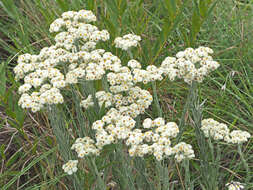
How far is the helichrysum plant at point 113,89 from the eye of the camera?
1848mm

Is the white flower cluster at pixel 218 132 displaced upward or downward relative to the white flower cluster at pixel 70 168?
downward

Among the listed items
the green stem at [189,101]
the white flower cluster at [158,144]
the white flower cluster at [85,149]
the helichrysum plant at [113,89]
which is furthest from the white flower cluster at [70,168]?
the green stem at [189,101]

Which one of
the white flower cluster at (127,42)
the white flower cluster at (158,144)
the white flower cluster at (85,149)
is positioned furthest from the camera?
the white flower cluster at (127,42)

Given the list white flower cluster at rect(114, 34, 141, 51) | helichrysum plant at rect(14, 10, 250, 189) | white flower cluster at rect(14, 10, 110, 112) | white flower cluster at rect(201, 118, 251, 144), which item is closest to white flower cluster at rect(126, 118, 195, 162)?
helichrysum plant at rect(14, 10, 250, 189)

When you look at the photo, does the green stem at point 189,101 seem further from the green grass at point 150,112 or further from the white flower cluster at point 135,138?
the green grass at point 150,112

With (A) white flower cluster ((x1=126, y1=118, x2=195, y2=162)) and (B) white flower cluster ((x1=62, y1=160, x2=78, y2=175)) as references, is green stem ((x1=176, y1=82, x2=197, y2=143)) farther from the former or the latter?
(B) white flower cluster ((x1=62, y1=160, x2=78, y2=175))

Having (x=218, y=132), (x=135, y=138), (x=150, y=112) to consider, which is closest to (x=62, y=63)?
(x=135, y=138)

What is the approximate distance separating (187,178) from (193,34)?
39.2 inches

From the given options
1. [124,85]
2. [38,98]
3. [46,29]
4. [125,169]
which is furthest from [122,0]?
[46,29]

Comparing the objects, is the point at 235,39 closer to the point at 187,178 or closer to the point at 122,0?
the point at 122,0

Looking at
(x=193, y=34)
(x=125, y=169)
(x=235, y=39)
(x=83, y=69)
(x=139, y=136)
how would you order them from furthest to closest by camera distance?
(x=235, y=39) < (x=193, y=34) < (x=83, y=69) < (x=125, y=169) < (x=139, y=136)

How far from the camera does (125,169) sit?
1983 millimetres

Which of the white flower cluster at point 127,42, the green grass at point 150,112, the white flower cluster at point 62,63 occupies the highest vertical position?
the white flower cluster at point 62,63

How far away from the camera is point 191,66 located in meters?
2.02
